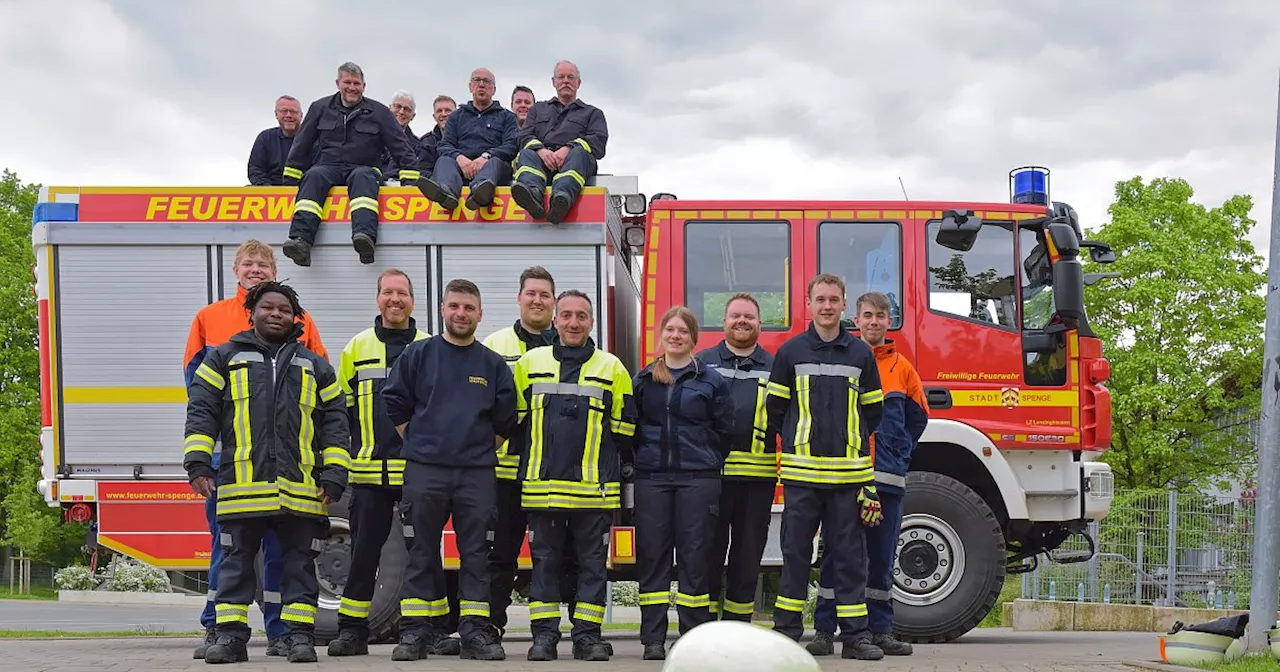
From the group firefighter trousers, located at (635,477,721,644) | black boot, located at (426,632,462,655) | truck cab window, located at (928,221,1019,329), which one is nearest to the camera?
firefighter trousers, located at (635,477,721,644)

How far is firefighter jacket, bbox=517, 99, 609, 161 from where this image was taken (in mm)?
9625

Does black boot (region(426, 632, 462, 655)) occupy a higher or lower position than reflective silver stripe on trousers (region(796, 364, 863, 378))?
lower

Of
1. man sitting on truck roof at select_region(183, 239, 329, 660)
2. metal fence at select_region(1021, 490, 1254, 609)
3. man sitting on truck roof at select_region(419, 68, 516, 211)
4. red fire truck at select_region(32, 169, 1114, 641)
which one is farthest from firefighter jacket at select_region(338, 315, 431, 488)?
metal fence at select_region(1021, 490, 1254, 609)

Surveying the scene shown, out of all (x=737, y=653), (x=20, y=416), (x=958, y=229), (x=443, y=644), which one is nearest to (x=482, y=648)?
(x=443, y=644)

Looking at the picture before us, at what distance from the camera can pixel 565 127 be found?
380 inches

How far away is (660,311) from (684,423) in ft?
5.87

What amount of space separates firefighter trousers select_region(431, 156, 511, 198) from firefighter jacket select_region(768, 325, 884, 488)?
263 centimetres

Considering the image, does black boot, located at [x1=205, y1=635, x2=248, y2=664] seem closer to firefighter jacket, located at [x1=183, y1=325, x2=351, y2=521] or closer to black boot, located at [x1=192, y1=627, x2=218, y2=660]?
black boot, located at [x1=192, y1=627, x2=218, y2=660]

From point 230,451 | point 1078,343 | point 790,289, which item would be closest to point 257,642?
point 230,451

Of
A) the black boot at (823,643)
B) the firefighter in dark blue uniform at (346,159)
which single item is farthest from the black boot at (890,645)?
the firefighter in dark blue uniform at (346,159)

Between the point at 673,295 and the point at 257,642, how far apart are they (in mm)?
4298

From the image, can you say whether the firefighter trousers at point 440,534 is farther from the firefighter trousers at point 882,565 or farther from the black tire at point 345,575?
the firefighter trousers at point 882,565

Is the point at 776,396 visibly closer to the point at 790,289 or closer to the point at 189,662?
the point at 790,289

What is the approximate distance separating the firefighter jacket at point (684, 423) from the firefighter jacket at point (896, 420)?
1.05 meters
